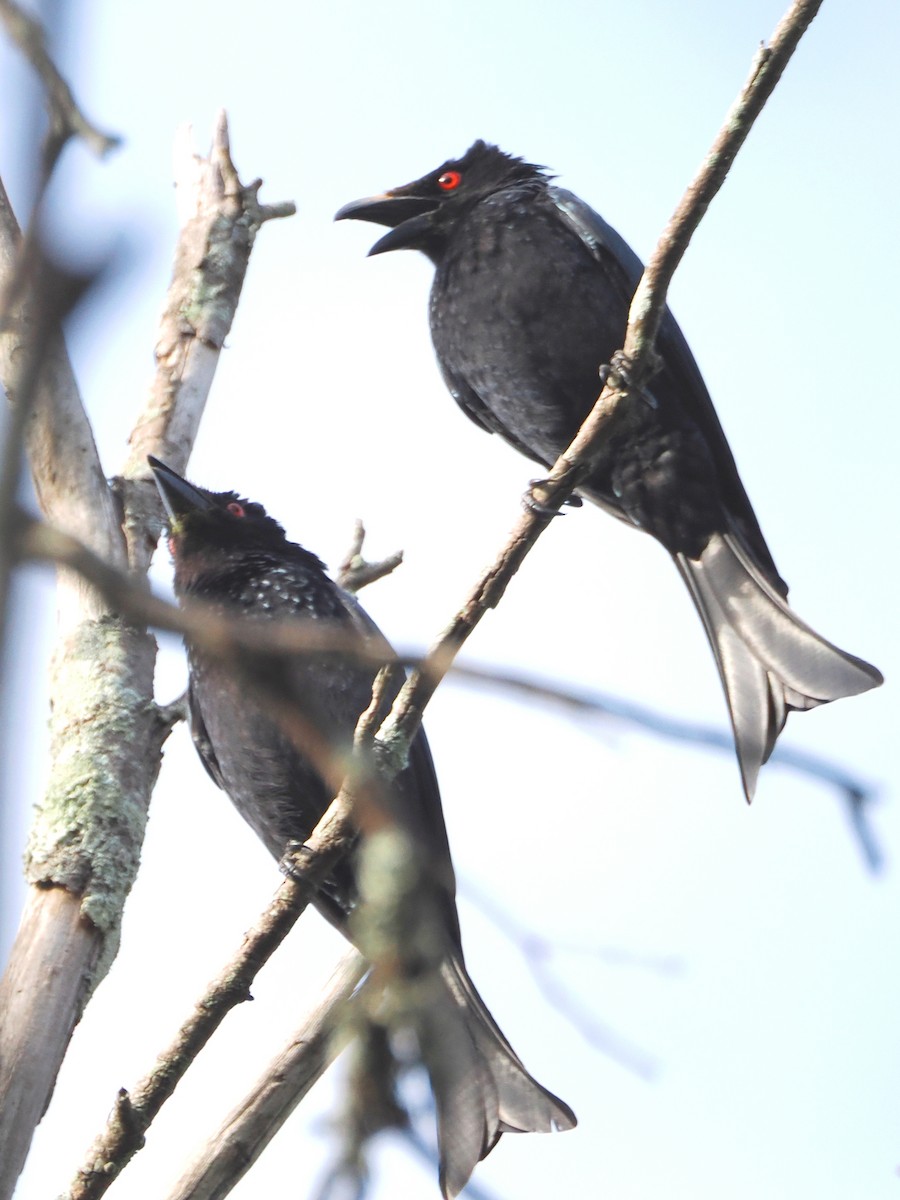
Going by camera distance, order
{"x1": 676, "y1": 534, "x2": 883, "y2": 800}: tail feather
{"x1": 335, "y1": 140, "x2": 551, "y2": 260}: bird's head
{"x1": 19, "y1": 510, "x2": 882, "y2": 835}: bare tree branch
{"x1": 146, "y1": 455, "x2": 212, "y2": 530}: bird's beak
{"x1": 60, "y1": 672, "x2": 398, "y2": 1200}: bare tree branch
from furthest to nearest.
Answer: {"x1": 335, "y1": 140, "x2": 551, "y2": 260}: bird's head
{"x1": 146, "y1": 455, "x2": 212, "y2": 530}: bird's beak
{"x1": 676, "y1": 534, "x2": 883, "y2": 800}: tail feather
{"x1": 60, "y1": 672, "x2": 398, "y2": 1200}: bare tree branch
{"x1": 19, "y1": 510, "x2": 882, "y2": 835}: bare tree branch

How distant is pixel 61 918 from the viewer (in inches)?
136

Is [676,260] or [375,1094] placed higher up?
[676,260]

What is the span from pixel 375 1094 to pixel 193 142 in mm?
5099

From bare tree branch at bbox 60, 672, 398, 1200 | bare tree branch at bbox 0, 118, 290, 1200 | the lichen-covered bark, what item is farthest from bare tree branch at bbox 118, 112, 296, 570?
bare tree branch at bbox 60, 672, 398, 1200

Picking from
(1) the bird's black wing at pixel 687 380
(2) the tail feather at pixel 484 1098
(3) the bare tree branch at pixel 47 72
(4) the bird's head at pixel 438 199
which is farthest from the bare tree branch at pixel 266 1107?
(3) the bare tree branch at pixel 47 72

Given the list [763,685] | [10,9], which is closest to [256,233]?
[763,685]

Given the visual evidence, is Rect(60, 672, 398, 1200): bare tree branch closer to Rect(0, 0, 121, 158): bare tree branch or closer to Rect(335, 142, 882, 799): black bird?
Rect(335, 142, 882, 799): black bird

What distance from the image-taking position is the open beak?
14.8 feet

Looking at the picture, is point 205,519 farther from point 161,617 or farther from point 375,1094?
point 161,617

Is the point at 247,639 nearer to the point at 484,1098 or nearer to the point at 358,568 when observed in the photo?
the point at 484,1098

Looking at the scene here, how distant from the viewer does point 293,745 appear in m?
3.90

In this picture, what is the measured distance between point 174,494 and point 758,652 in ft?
6.37

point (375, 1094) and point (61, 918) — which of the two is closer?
point (375, 1094)

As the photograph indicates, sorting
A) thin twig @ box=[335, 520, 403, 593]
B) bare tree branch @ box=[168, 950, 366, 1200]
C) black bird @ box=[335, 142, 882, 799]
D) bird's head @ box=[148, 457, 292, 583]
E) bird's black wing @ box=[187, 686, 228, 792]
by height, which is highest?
black bird @ box=[335, 142, 882, 799]
